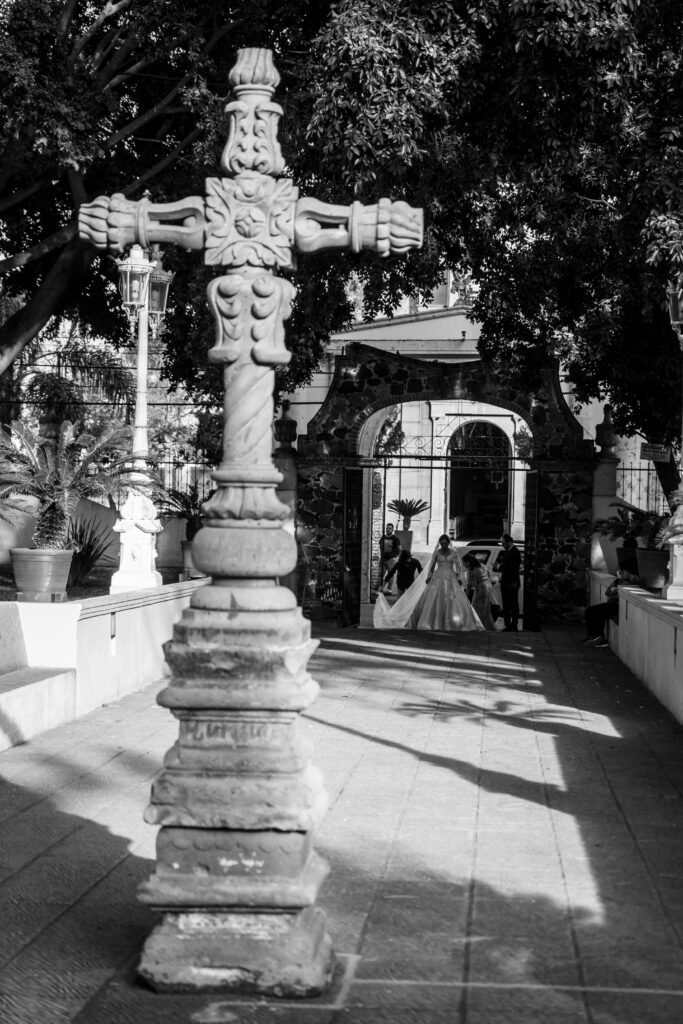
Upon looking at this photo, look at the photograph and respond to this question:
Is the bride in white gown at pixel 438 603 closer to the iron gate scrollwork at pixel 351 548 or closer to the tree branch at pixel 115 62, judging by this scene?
the iron gate scrollwork at pixel 351 548

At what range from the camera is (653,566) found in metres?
16.1

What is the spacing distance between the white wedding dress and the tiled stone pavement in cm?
974

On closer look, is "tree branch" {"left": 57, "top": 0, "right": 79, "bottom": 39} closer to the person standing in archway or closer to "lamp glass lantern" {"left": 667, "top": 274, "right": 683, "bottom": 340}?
"lamp glass lantern" {"left": 667, "top": 274, "right": 683, "bottom": 340}

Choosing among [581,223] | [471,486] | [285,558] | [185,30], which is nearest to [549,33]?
[185,30]

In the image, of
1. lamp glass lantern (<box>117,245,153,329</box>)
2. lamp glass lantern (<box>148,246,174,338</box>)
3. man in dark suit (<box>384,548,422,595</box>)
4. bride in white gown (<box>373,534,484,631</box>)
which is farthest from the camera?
man in dark suit (<box>384,548,422,595</box>)

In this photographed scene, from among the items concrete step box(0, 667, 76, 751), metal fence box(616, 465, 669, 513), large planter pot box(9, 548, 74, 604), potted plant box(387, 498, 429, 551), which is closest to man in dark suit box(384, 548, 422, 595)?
potted plant box(387, 498, 429, 551)

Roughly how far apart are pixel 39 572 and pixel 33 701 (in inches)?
113

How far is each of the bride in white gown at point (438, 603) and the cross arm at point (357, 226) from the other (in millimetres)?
16323

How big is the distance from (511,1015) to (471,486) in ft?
128

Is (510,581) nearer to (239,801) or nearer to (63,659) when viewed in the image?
(63,659)

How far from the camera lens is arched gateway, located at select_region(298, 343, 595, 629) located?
72.8 feet

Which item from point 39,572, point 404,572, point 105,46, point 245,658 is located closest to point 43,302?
point 105,46

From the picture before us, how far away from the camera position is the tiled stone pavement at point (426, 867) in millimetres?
4320

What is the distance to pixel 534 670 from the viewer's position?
14898 millimetres
